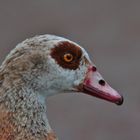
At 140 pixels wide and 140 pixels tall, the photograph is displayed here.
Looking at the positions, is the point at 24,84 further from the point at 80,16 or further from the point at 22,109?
the point at 80,16

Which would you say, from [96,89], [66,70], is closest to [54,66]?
[66,70]

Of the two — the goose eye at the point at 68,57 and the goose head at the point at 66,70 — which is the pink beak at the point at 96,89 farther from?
the goose eye at the point at 68,57

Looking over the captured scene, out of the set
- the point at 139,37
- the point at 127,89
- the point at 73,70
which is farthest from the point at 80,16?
the point at 73,70

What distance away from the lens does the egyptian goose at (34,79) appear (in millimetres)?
4188

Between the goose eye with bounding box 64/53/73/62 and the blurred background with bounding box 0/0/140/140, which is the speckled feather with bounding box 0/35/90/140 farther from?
the blurred background with bounding box 0/0/140/140

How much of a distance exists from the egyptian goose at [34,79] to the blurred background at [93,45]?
3960mm

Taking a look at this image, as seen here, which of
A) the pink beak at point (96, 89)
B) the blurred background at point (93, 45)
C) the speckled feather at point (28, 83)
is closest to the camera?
the speckled feather at point (28, 83)

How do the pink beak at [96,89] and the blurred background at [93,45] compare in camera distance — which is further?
the blurred background at [93,45]

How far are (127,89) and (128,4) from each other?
341cm

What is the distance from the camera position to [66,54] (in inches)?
168

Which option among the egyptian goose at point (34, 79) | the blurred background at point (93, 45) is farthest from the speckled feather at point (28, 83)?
the blurred background at point (93, 45)

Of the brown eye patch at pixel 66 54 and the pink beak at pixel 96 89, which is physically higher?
the brown eye patch at pixel 66 54

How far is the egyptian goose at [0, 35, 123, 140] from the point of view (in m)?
4.19

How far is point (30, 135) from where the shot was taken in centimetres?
430
